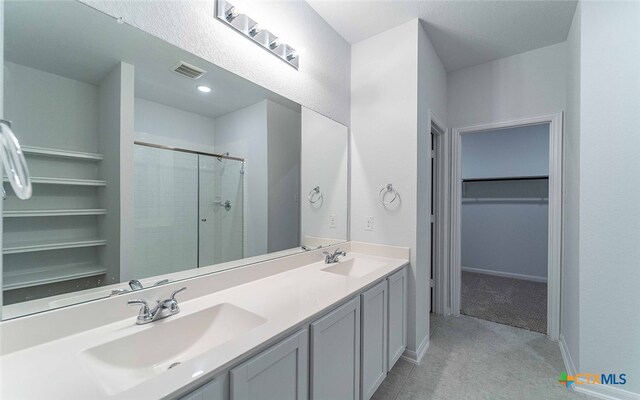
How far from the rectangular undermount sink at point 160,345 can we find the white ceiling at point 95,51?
36.1 inches

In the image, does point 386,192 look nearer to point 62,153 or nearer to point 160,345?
point 160,345

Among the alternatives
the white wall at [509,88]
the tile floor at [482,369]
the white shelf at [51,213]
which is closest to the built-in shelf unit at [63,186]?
the white shelf at [51,213]

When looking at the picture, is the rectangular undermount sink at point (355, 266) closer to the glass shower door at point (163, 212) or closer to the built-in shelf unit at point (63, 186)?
the glass shower door at point (163, 212)

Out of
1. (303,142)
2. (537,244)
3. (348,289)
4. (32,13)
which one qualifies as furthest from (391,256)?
(537,244)

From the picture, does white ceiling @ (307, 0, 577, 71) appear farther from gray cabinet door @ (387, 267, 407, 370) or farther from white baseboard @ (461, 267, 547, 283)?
white baseboard @ (461, 267, 547, 283)

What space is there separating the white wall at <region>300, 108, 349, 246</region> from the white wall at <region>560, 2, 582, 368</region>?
1620 millimetres

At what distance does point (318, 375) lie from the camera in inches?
43.0

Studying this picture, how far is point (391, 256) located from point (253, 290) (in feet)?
3.93

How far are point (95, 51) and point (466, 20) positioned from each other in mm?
2412

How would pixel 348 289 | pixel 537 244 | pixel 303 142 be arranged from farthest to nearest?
1. pixel 537 244
2. pixel 303 142
3. pixel 348 289

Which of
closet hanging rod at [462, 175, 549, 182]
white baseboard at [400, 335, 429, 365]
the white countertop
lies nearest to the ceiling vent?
the white countertop

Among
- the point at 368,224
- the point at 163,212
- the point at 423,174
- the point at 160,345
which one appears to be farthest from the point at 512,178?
the point at 160,345

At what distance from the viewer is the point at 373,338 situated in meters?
1.50

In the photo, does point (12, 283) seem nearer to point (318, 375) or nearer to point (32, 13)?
point (32, 13)
